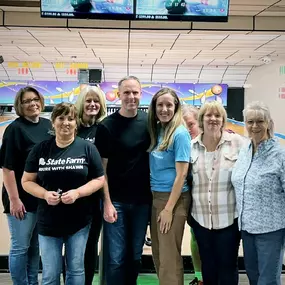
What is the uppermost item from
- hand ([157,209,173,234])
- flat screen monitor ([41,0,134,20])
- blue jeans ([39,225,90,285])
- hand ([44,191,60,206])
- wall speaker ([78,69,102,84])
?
wall speaker ([78,69,102,84])

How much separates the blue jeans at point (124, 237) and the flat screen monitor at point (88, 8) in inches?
85.2

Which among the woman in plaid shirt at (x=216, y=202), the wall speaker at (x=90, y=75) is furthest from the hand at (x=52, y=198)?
the wall speaker at (x=90, y=75)

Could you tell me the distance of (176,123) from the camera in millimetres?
2600

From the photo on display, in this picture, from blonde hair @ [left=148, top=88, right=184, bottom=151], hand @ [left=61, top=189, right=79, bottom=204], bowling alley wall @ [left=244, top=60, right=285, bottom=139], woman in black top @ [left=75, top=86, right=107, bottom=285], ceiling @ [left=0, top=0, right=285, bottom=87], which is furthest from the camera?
bowling alley wall @ [left=244, top=60, right=285, bottom=139]

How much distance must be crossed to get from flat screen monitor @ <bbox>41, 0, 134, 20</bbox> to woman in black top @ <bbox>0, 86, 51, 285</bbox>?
5.19 ft

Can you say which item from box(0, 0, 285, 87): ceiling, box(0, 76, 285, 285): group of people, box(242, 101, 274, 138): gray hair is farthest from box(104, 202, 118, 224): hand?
box(0, 0, 285, 87): ceiling

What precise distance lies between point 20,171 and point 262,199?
4.99 ft

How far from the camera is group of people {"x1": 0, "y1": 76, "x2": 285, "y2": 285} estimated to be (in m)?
2.41

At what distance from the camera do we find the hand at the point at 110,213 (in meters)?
2.61

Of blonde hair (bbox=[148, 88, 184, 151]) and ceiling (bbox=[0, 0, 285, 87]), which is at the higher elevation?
ceiling (bbox=[0, 0, 285, 87])

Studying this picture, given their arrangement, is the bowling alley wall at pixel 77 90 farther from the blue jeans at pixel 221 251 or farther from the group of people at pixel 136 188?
the blue jeans at pixel 221 251

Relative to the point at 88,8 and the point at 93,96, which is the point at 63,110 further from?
the point at 88,8

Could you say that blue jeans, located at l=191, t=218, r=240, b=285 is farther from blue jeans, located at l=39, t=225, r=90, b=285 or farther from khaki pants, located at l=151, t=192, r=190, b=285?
blue jeans, located at l=39, t=225, r=90, b=285

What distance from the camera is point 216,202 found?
2.56 meters
